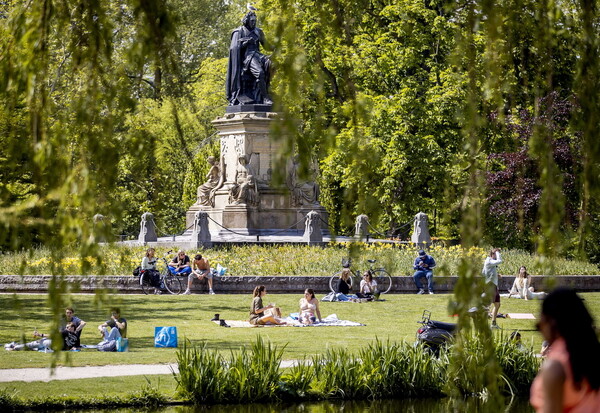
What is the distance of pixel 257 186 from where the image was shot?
1329 inches

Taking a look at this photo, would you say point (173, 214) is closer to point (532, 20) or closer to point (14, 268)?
point (14, 268)

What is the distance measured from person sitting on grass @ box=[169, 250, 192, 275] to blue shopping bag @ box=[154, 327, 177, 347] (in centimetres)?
902

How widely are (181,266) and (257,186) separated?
7.09 m

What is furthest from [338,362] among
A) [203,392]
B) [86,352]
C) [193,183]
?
[193,183]

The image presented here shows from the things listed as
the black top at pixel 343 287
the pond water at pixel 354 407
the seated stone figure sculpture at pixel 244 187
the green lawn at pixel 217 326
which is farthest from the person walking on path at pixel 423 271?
the pond water at pixel 354 407

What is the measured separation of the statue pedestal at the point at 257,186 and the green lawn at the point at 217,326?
769 cm

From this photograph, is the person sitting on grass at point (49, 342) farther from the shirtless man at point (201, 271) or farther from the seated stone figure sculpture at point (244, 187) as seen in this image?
the seated stone figure sculpture at point (244, 187)

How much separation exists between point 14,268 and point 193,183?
→ 1626cm

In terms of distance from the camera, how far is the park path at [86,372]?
1480 centimetres

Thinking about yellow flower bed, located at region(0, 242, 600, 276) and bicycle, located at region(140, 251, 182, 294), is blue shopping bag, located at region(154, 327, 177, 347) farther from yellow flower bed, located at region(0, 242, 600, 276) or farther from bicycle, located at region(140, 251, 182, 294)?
bicycle, located at region(140, 251, 182, 294)

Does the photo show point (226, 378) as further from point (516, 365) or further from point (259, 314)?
point (259, 314)

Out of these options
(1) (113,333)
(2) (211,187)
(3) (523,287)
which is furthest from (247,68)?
(1) (113,333)

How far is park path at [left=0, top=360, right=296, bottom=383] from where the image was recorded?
48.5ft

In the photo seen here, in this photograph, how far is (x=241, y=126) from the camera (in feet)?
111
